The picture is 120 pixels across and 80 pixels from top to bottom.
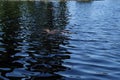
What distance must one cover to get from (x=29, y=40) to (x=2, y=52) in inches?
183

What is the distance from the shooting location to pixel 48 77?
1288 centimetres

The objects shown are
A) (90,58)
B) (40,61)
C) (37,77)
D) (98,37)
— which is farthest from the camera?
(98,37)

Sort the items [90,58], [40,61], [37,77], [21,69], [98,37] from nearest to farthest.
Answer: [37,77] < [21,69] < [40,61] < [90,58] < [98,37]

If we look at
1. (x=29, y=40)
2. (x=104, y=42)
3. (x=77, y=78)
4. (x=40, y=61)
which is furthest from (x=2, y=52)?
(x=104, y=42)

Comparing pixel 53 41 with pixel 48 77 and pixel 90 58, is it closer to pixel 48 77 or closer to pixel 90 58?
pixel 90 58

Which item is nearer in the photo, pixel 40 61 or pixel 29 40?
pixel 40 61

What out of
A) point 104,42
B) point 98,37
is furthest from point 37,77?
point 98,37

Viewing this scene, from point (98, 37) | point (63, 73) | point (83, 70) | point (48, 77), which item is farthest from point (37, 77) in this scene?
point (98, 37)

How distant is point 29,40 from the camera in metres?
22.0

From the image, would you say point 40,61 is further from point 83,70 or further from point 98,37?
point 98,37

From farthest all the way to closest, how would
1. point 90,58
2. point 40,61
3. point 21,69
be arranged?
1. point 90,58
2. point 40,61
3. point 21,69

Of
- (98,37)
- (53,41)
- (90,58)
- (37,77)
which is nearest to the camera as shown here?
(37,77)

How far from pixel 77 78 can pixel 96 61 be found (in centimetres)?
357

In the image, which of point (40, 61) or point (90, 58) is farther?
point (90, 58)
